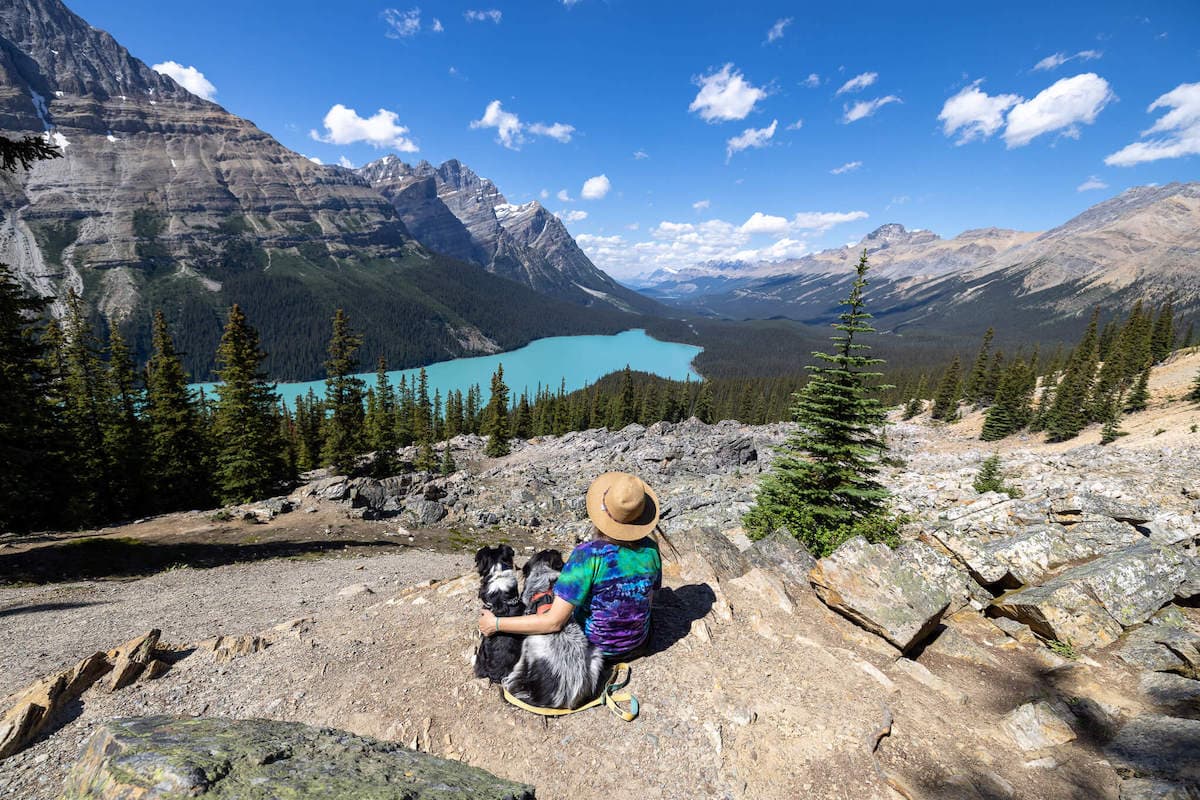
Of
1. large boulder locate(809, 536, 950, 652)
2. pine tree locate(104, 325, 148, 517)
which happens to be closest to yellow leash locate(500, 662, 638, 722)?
large boulder locate(809, 536, 950, 652)

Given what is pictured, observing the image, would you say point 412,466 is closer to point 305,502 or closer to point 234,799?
point 305,502

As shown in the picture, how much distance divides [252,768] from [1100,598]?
966cm

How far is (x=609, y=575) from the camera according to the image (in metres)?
4.66

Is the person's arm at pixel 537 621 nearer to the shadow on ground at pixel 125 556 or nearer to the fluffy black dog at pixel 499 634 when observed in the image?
the fluffy black dog at pixel 499 634

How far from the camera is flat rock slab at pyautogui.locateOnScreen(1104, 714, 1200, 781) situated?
3.68m

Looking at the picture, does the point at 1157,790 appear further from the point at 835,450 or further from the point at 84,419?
the point at 84,419

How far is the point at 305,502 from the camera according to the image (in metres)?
23.6

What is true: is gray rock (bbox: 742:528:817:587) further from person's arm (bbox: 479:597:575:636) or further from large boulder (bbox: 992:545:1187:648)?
person's arm (bbox: 479:597:575:636)

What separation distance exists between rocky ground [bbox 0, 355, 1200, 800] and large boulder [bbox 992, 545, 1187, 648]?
0.03 metres

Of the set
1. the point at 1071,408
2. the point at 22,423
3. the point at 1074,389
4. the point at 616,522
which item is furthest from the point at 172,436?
the point at 1074,389

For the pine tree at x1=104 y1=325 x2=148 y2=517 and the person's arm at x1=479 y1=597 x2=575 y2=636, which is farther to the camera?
the pine tree at x1=104 y1=325 x2=148 y2=517

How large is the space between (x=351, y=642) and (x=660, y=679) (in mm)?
4250

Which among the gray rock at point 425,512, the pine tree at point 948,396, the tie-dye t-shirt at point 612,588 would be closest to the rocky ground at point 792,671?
the tie-dye t-shirt at point 612,588

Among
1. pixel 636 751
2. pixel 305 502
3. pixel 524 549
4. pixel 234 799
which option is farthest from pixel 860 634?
pixel 305 502
